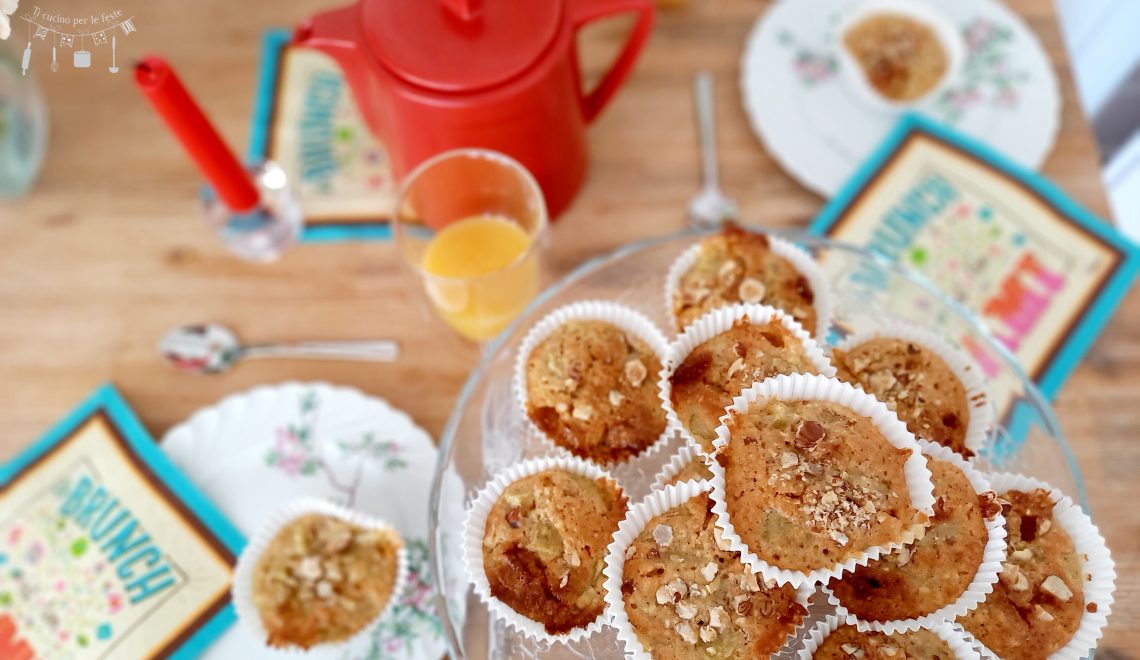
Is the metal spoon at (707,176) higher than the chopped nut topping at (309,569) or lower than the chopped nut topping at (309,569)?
higher

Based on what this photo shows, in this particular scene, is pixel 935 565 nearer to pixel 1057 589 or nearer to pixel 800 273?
pixel 1057 589

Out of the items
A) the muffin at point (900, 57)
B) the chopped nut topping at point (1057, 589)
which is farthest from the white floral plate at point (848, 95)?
the chopped nut topping at point (1057, 589)

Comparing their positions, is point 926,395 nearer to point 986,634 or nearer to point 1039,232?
point 986,634

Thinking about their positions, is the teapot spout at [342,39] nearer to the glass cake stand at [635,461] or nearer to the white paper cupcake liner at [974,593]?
the glass cake stand at [635,461]

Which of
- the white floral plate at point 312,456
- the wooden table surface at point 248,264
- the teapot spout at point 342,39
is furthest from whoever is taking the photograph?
the wooden table surface at point 248,264

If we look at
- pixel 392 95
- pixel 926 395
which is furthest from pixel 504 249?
pixel 926 395

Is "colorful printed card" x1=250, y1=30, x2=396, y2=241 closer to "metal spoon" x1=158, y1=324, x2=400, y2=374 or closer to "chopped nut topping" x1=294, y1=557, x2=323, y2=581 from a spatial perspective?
"metal spoon" x1=158, y1=324, x2=400, y2=374

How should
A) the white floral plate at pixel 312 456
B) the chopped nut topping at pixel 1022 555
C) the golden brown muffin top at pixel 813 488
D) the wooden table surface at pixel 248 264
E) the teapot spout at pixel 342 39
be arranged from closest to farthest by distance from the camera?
1. the golden brown muffin top at pixel 813 488
2. the chopped nut topping at pixel 1022 555
3. the teapot spout at pixel 342 39
4. the white floral plate at pixel 312 456
5. the wooden table surface at pixel 248 264
